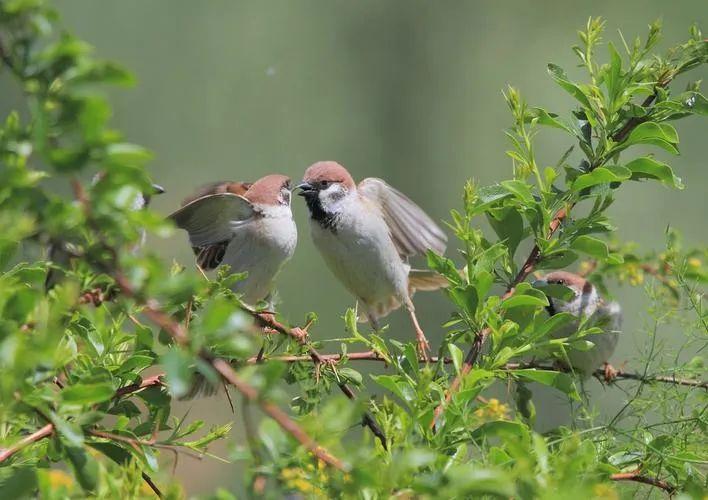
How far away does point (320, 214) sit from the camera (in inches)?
122

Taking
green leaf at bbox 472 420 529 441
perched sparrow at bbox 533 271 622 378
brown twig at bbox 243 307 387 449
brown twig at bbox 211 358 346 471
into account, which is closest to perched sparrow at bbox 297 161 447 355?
perched sparrow at bbox 533 271 622 378

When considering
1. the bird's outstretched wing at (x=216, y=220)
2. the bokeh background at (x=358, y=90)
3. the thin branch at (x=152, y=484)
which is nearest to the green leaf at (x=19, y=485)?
the thin branch at (x=152, y=484)

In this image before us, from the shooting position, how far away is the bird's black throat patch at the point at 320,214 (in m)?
3.08

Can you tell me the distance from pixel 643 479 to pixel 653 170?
0.46 m

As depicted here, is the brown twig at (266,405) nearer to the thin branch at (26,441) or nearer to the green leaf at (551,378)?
the thin branch at (26,441)

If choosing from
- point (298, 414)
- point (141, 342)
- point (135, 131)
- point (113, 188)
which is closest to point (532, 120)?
point (298, 414)

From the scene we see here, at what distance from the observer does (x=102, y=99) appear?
2.24 feet

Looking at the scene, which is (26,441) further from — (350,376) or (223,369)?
(350,376)

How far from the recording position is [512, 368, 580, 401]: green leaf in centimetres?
127

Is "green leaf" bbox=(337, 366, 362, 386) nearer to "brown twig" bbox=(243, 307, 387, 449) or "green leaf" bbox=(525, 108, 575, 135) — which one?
"brown twig" bbox=(243, 307, 387, 449)

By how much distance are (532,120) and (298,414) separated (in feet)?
1.87

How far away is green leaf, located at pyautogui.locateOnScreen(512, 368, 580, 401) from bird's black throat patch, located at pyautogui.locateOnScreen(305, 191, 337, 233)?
1.80 m

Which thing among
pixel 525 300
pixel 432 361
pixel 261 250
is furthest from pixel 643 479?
pixel 261 250

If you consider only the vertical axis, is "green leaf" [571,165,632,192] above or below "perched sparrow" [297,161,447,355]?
above
